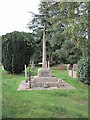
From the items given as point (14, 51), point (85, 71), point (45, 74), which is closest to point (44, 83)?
point (45, 74)

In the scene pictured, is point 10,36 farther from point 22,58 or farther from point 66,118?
point 66,118

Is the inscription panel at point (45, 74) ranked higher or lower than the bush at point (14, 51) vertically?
lower

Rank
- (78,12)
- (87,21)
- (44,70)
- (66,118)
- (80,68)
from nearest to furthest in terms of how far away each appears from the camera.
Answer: (66,118)
(87,21)
(78,12)
(80,68)
(44,70)

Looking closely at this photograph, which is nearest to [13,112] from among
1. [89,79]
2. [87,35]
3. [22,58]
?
[87,35]

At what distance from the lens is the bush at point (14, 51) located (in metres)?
7.63

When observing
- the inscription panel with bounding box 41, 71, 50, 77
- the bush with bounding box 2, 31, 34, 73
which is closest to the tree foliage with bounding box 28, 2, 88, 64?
the inscription panel with bounding box 41, 71, 50, 77

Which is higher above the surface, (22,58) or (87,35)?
(87,35)

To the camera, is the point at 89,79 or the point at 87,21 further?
the point at 89,79

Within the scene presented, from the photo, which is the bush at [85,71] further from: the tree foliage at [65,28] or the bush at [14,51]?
the bush at [14,51]

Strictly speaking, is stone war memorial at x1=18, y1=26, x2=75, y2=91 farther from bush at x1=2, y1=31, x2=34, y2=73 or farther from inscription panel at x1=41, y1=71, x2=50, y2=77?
bush at x1=2, y1=31, x2=34, y2=73

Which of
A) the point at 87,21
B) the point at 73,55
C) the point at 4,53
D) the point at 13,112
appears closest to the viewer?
the point at 13,112

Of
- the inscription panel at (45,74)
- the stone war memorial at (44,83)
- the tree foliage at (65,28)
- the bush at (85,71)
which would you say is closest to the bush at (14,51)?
the tree foliage at (65,28)

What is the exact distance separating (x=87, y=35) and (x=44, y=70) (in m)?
2.64

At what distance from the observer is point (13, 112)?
186 centimetres
